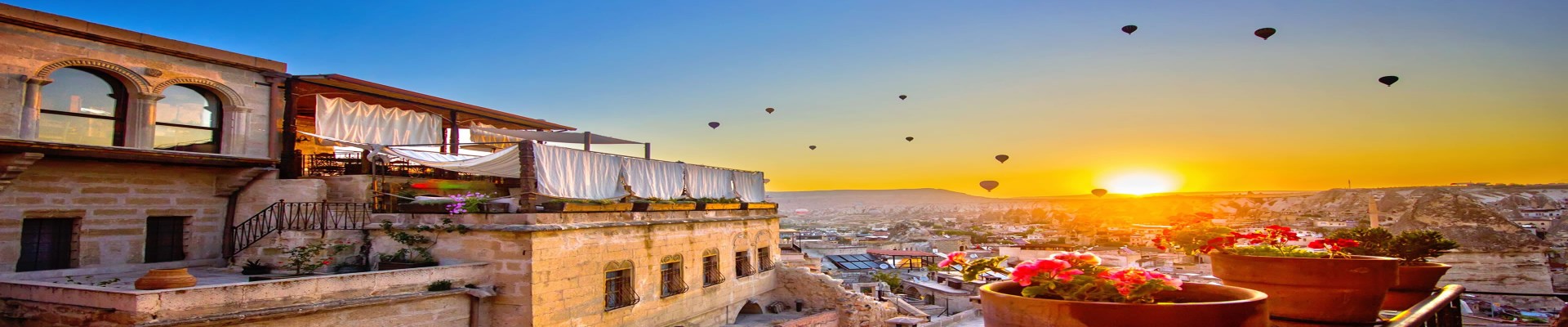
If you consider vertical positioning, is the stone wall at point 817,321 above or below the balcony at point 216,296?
below

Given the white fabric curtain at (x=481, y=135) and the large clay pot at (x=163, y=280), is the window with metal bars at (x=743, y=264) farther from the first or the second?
the large clay pot at (x=163, y=280)

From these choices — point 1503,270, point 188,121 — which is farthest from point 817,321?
point 1503,270

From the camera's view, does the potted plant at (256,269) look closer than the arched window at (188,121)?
Yes

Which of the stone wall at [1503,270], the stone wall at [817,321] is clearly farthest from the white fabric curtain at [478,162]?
the stone wall at [1503,270]

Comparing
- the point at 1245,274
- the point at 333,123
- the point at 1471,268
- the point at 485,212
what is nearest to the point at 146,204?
the point at 333,123

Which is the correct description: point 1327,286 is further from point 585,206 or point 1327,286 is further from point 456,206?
point 456,206

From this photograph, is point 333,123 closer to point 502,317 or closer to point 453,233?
point 453,233
